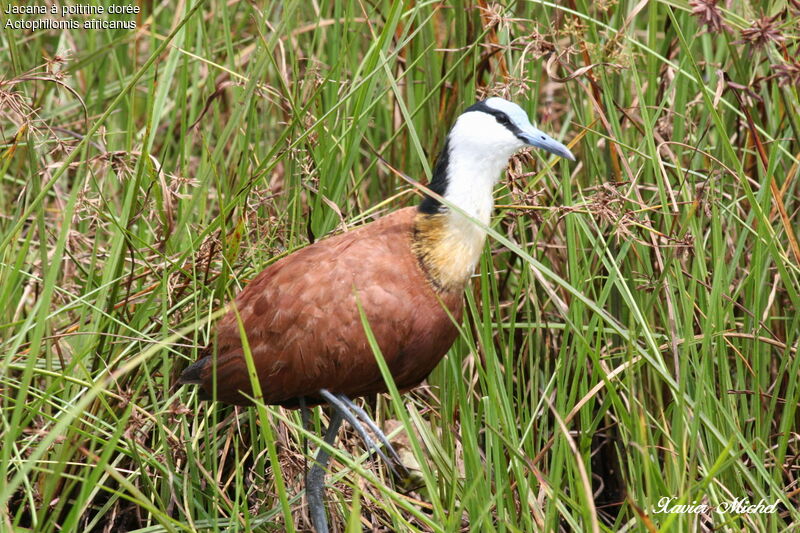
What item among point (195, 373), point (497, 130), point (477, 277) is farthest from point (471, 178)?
point (195, 373)

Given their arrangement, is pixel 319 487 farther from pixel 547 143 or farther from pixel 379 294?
pixel 547 143

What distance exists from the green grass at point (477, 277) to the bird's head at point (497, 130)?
4.4 inches

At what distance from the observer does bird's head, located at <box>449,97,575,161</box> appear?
7.99 ft

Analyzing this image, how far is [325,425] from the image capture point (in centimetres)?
314

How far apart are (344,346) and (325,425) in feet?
2.56
